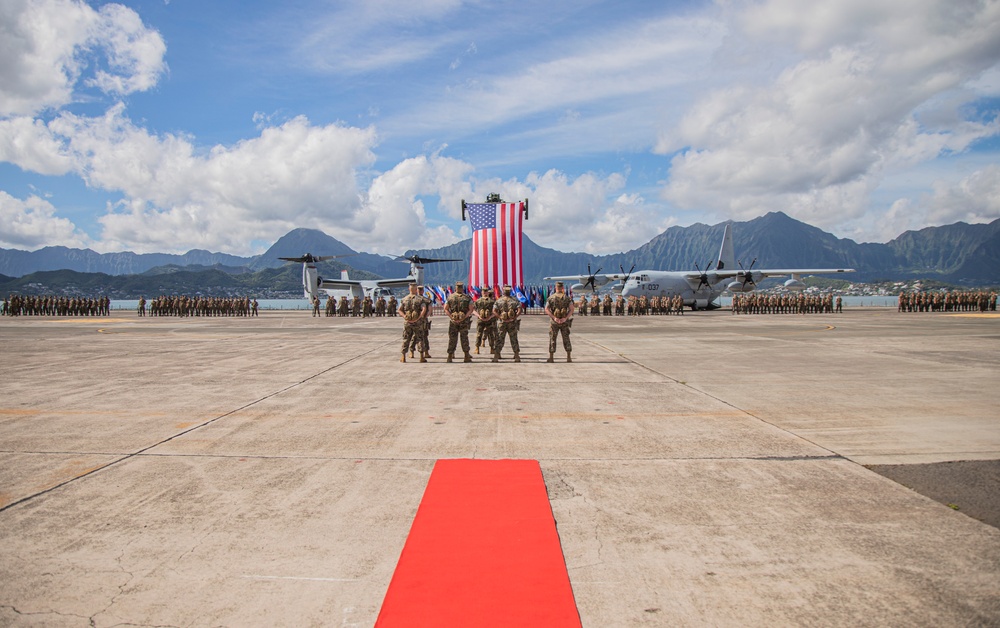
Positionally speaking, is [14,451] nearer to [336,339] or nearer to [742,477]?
[742,477]

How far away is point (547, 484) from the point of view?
4.38 metres

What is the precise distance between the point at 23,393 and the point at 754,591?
32.5ft

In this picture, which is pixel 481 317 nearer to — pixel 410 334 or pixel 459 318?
pixel 459 318

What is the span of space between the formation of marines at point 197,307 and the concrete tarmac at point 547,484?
34265 mm

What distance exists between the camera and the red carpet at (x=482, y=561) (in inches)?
103

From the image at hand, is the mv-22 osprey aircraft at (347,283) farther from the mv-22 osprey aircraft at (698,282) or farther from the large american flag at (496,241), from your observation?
the mv-22 osprey aircraft at (698,282)

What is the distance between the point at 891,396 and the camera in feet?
25.5

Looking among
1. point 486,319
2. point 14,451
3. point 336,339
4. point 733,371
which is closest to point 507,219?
point 336,339

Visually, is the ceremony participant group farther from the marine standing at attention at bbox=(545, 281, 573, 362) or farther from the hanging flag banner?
the hanging flag banner

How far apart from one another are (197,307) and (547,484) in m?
44.7

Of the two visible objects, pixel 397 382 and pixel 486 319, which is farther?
pixel 486 319

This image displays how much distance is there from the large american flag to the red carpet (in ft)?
102

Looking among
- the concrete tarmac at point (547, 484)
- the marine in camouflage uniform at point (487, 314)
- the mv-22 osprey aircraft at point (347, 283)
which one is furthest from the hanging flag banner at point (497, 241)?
the concrete tarmac at point (547, 484)

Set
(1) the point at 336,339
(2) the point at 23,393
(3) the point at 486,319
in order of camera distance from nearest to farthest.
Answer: (2) the point at 23,393 < (3) the point at 486,319 < (1) the point at 336,339
